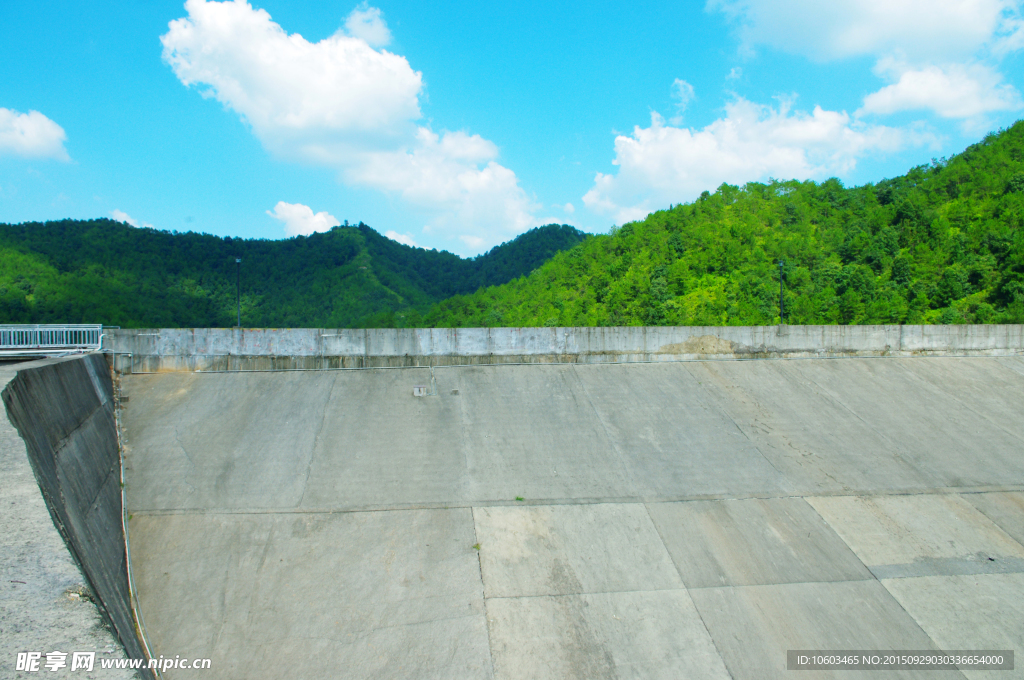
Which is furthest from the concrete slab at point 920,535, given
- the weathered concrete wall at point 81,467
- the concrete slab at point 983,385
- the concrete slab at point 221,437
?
the weathered concrete wall at point 81,467

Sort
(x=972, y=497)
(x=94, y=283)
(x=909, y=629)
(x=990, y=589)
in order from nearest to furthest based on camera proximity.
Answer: (x=909, y=629) → (x=990, y=589) → (x=972, y=497) → (x=94, y=283)

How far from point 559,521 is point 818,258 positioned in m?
44.6

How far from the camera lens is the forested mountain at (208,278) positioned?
178ft

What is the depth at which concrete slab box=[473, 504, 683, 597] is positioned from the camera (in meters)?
7.06

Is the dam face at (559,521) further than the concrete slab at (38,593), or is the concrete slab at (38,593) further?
the dam face at (559,521)

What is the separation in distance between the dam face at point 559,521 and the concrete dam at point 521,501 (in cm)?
4

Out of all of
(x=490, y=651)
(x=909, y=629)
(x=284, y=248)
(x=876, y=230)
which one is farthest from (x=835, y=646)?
(x=284, y=248)

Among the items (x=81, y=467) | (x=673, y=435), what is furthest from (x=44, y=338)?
(x=673, y=435)

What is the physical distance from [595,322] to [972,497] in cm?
3723

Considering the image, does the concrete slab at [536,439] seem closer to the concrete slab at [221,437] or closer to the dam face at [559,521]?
the dam face at [559,521]

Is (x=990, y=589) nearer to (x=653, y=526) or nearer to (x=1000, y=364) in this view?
(x=653, y=526)

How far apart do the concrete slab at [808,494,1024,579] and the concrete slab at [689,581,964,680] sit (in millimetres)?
799

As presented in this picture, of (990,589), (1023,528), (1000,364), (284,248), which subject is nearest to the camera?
(990,589)

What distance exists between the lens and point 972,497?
9.31m
